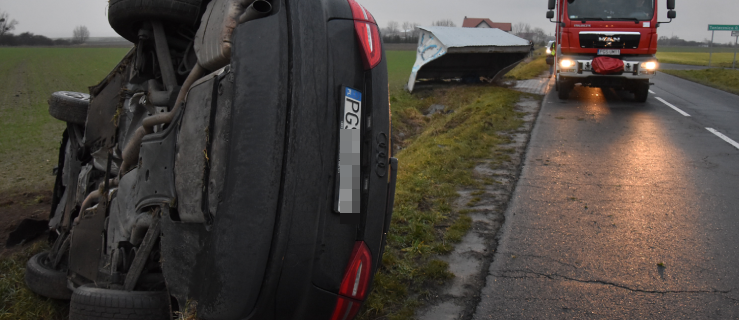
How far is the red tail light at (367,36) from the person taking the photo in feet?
7.41

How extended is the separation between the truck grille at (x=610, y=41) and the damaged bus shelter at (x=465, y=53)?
295cm

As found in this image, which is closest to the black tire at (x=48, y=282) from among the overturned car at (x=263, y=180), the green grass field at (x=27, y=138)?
the overturned car at (x=263, y=180)

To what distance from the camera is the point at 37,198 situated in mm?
5438

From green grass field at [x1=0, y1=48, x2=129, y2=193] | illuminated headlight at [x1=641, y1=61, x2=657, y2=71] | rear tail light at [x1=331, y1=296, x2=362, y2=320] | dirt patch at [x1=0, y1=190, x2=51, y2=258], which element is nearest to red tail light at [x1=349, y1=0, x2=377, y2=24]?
rear tail light at [x1=331, y1=296, x2=362, y2=320]

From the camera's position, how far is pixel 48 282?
315cm

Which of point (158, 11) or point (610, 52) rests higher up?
point (158, 11)

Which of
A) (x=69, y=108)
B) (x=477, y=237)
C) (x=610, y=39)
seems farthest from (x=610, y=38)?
(x=69, y=108)

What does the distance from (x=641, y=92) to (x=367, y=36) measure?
1175 cm

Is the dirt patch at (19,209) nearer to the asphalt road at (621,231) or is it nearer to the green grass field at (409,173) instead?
the green grass field at (409,173)

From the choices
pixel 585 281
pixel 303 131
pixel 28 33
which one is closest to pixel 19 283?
pixel 303 131

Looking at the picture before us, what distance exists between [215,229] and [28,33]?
57246mm

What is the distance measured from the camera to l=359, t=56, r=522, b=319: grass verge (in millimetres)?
3131

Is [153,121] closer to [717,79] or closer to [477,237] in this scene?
[477,237]

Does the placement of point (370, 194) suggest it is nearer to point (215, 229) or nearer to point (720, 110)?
point (215, 229)
